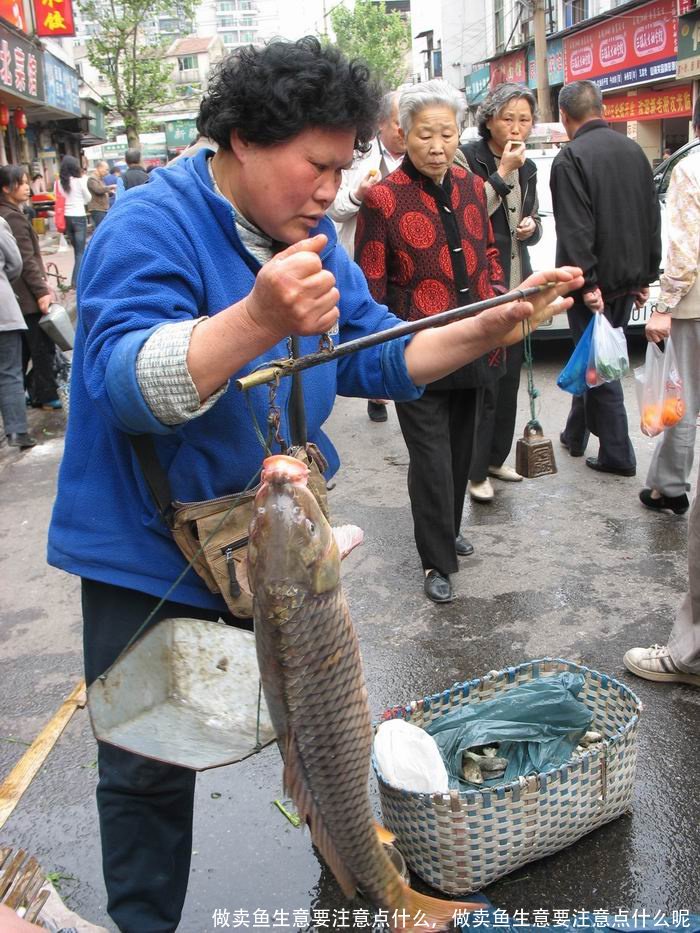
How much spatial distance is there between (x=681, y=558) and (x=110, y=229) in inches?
146

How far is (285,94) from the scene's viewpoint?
169 centimetres

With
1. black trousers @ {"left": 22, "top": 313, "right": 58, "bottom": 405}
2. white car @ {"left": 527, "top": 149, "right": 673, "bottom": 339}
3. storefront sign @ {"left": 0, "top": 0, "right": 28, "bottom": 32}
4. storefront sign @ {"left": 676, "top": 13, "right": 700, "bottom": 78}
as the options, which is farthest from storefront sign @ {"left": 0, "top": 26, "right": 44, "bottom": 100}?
storefront sign @ {"left": 676, "top": 13, "right": 700, "bottom": 78}

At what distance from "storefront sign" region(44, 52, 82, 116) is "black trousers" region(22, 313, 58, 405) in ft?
54.1

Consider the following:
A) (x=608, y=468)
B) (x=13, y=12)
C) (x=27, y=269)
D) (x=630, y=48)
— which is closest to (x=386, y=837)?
(x=608, y=468)

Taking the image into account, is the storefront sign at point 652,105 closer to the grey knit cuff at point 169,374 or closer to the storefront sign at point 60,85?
the storefront sign at point 60,85

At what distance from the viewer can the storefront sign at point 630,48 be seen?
20641 mm

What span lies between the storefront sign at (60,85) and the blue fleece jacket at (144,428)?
2309 cm

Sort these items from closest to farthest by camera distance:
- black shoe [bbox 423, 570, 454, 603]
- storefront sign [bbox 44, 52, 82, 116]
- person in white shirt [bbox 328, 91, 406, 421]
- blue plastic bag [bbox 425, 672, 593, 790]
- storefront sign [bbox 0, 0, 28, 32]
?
blue plastic bag [bbox 425, 672, 593, 790]
black shoe [bbox 423, 570, 454, 603]
person in white shirt [bbox 328, 91, 406, 421]
storefront sign [bbox 0, 0, 28, 32]
storefront sign [bbox 44, 52, 82, 116]

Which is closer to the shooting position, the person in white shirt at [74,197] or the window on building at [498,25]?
the person in white shirt at [74,197]

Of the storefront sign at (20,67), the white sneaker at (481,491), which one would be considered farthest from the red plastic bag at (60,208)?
the white sneaker at (481,491)

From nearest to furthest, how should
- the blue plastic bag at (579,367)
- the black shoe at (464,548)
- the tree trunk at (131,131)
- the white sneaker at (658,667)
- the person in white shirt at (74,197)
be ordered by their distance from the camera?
the white sneaker at (658,667)
the black shoe at (464,548)
the blue plastic bag at (579,367)
the person in white shirt at (74,197)
the tree trunk at (131,131)

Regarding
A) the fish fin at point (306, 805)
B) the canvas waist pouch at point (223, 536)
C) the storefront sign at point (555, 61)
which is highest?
the storefront sign at point (555, 61)

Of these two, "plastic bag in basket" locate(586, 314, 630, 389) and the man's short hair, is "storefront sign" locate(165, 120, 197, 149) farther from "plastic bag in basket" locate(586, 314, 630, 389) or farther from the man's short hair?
"plastic bag in basket" locate(586, 314, 630, 389)

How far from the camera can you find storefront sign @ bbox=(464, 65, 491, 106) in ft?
122
